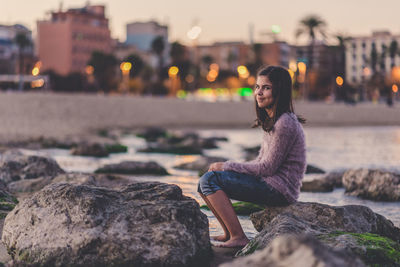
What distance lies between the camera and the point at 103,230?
5.02m

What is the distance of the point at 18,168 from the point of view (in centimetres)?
1136

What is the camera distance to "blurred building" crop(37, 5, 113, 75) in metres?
132

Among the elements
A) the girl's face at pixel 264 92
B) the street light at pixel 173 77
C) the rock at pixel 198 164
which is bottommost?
the street light at pixel 173 77

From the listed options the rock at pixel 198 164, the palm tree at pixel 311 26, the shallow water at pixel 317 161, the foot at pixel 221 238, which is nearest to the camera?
the foot at pixel 221 238

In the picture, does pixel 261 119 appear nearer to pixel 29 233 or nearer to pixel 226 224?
pixel 226 224

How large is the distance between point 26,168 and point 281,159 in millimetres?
6574

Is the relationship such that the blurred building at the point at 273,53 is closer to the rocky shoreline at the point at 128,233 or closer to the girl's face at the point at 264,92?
the girl's face at the point at 264,92

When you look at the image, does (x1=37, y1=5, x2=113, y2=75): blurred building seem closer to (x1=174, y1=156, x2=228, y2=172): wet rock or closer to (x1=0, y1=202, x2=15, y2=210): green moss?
(x1=174, y1=156, x2=228, y2=172): wet rock

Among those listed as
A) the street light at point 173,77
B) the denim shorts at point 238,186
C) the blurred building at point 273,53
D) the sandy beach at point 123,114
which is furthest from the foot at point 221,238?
the blurred building at point 273,53

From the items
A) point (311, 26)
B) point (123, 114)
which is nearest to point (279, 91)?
point (123, 114)

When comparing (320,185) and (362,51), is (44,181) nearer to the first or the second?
(320,185)

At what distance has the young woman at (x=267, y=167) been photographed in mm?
5859

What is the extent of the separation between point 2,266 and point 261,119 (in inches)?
101

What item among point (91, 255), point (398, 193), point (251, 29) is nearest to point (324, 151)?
point (398, 193)
